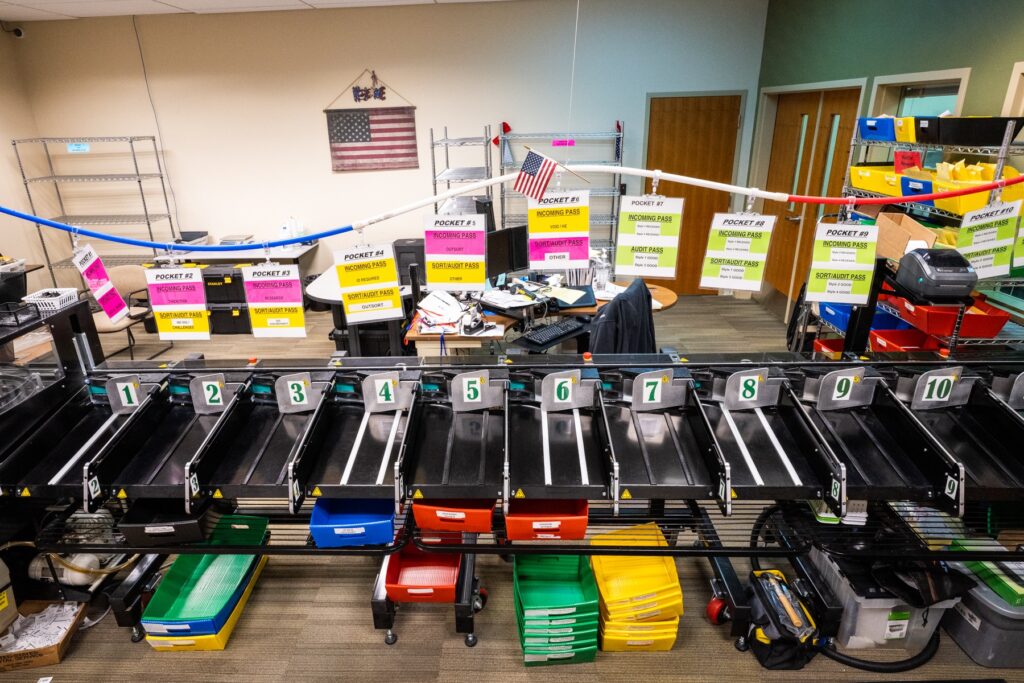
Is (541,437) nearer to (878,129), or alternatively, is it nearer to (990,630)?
(990,630)

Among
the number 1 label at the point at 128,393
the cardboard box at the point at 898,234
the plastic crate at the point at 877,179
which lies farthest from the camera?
the plastic crate at the point at 877,179

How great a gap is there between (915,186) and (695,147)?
341 centimetres

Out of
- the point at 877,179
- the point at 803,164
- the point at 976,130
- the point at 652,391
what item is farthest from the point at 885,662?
the point at 803,164

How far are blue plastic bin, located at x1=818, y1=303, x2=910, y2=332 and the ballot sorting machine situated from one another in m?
1.31

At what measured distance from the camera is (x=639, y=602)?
2230mm

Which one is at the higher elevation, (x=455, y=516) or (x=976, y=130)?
(x=976, y=130)

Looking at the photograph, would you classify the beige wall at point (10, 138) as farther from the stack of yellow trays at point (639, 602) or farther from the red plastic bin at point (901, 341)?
the red plastic bin at point (901, 341)

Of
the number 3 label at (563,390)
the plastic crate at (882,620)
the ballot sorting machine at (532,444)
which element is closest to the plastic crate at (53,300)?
the ballot sorting machine at (532,444)

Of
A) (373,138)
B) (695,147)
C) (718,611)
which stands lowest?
(718,611)

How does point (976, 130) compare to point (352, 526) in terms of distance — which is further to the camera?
point (976, 130)

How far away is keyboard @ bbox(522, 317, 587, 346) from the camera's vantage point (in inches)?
148

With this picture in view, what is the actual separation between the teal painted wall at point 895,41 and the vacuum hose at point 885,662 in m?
2.71

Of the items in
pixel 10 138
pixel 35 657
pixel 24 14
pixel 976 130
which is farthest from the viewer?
pixel 10 138

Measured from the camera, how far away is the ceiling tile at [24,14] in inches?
191
